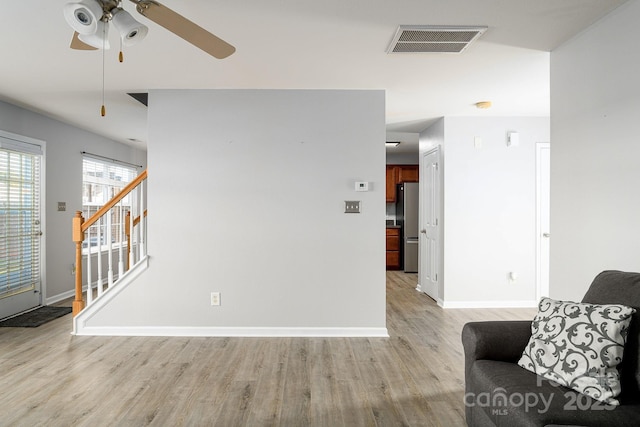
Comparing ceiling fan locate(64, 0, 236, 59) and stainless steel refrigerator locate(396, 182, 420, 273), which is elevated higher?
ceiling fan locate(64, 0, 236, 59)

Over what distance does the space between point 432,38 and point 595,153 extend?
126 centimetres

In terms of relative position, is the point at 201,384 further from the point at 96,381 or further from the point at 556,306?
the point at 556,306

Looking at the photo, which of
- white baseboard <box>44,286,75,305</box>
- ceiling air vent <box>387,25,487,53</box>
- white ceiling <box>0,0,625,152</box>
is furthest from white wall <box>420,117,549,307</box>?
white baseboard <box>44,286,75,305</box>

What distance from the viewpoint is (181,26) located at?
1753mm

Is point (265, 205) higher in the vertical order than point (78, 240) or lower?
higher

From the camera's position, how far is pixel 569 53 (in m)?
2.63

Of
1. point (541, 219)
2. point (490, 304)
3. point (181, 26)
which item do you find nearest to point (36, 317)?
point (181, 26)

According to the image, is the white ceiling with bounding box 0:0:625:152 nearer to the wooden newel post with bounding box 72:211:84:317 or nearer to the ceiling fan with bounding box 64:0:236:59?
the ceiling fan with bounding box 64:0:236:59

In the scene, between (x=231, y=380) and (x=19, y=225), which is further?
(x=19, y=225)

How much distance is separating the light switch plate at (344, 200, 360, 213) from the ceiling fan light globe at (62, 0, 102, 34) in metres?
2.53

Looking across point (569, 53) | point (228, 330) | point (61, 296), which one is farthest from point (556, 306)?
point (61, 296)

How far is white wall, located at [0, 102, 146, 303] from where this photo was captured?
470cm

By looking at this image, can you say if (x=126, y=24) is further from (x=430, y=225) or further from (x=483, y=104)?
(x=430, y=225)

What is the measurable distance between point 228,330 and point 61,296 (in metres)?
2.95
